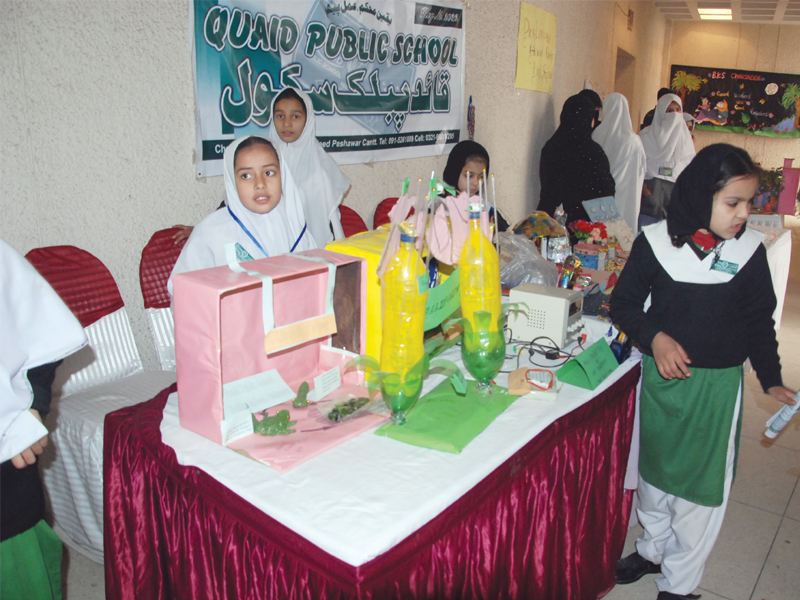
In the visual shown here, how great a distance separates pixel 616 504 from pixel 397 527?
1.07 meters

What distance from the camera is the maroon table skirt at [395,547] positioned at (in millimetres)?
981

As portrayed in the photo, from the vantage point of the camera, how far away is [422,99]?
148 inches

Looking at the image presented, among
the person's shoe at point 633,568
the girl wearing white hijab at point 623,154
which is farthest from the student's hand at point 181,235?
the girl wearing white hijab at point 623,154

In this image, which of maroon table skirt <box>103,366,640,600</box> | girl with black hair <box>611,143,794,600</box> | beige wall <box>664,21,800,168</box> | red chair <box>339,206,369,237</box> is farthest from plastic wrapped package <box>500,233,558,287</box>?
beige wall <box>664,21,800,168</box>

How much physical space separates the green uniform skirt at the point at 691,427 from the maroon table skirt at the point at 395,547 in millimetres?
107

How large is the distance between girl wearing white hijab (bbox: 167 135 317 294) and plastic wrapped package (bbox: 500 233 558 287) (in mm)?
889

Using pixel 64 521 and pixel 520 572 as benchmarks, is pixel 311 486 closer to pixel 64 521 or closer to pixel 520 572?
pixel 520 572

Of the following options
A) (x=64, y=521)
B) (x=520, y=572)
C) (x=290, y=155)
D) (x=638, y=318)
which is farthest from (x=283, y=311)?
(x=290, y=155)

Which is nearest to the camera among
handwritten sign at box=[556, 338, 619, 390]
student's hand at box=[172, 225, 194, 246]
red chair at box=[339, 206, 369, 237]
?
handwritten sign at box=[556, 338, 619, 390]

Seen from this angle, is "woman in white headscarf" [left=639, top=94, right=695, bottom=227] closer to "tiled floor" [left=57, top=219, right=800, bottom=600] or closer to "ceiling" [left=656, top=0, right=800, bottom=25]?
"tiled floor" [left=57, top=219, right=800, bottom=600]

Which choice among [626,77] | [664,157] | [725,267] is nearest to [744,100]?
[626,77]

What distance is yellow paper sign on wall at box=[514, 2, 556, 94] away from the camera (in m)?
4.78

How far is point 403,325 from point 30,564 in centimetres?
97

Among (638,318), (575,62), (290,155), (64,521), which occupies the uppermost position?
(575,62)
